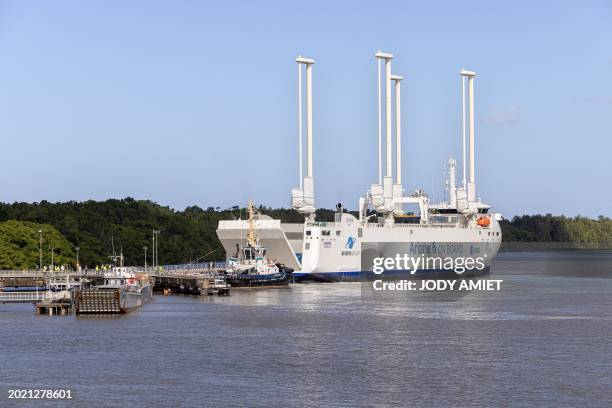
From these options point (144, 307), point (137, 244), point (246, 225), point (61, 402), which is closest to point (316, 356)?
point (61, 402)

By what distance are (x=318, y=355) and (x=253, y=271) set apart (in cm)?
5403

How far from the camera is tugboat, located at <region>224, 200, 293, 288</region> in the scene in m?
112

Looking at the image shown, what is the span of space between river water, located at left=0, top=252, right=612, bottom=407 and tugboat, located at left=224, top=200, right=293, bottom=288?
64.1 ft

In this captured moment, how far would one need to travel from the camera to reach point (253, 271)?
112375 millimetres

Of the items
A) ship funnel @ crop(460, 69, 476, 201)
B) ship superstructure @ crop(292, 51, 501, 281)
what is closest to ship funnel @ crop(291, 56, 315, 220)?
ship superstructure @ crop(292, 51, 501, 281)

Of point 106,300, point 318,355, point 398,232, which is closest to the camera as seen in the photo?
point 318,355

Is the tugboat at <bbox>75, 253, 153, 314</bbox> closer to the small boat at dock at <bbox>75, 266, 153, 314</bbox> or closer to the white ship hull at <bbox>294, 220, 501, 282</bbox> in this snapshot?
the small boat at dock at <bbox>75, 266, 153, 314</bbox>

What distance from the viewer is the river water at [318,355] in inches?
1859

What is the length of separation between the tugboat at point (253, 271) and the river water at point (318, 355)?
19.5 m

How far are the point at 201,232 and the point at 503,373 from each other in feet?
482

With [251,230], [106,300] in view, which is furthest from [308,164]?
[106,300]

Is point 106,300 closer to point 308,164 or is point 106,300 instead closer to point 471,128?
point 308,164

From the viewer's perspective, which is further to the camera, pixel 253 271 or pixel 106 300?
pixel 253 271

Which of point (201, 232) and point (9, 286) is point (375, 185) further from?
point (201, 232)
